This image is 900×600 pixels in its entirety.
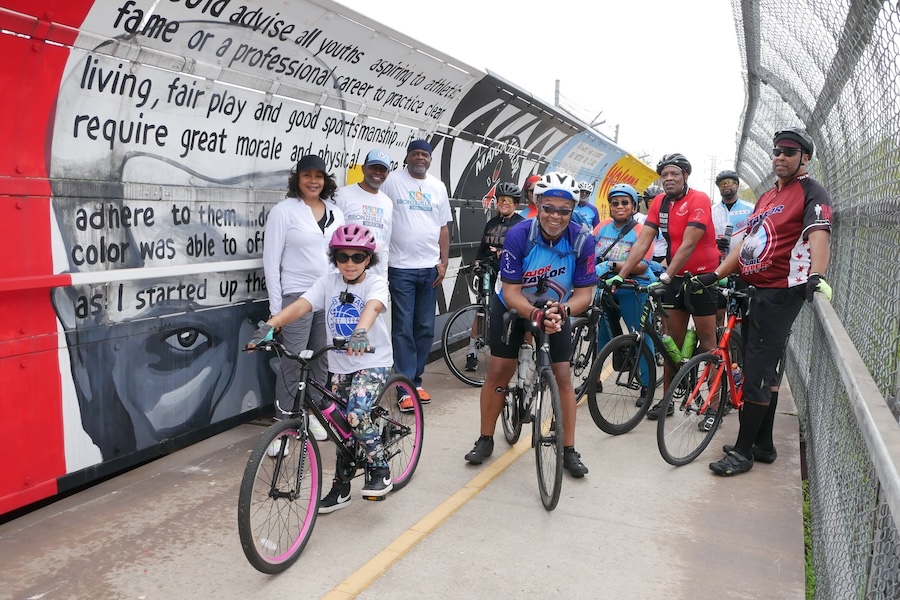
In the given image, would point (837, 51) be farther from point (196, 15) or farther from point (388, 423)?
point (196, 15)

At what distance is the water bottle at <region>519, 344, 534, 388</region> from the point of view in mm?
4984

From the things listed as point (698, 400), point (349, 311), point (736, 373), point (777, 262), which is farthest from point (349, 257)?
Answer: point (736, 373)

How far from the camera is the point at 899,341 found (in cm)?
245

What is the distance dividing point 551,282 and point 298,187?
6.77 ft

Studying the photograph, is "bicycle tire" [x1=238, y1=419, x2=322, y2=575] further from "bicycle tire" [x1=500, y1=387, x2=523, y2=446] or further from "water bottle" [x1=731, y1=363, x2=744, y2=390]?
"water bottle" [x1=731, y1=363, x2=744, y2=390]

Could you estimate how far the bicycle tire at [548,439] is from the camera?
4.46 metres

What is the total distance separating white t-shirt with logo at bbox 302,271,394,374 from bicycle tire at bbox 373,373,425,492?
0.25 m

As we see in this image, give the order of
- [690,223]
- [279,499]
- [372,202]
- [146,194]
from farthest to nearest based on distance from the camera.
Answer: [372,202], [690,223], [146,194], [279,499]

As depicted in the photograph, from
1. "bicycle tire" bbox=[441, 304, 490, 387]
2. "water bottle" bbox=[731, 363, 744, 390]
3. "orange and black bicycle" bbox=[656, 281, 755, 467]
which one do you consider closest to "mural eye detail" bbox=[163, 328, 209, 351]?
"bicycle tire" bbox=[441, 304, 490, 387]

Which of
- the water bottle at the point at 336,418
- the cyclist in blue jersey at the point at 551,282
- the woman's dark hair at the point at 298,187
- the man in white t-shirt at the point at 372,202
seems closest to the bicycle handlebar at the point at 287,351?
the water bottle at the point at 336,418

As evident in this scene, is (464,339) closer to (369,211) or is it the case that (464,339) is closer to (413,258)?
(413,258)

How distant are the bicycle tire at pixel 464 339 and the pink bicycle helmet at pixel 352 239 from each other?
3531 mm

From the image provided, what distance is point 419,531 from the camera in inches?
166

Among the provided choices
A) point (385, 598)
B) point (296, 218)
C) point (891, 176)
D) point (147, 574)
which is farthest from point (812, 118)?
point (147, 574)
